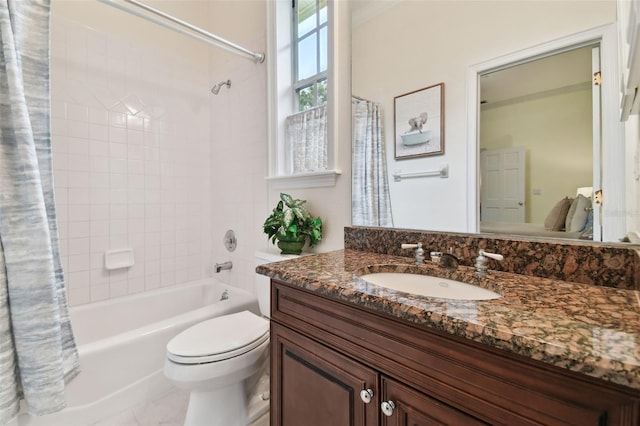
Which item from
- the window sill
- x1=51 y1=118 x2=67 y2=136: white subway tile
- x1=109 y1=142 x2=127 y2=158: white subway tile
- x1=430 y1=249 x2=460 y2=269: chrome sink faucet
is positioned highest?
x1=51 y1=118 x2=67 y2=136: white subway tile

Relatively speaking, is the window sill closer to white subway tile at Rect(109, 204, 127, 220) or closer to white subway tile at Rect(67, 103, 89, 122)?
white subway tile at Rect(109, 204, 127, 220)

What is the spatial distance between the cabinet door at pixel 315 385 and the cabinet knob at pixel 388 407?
25 millimetres

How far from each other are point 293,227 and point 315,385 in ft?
→ 2.65

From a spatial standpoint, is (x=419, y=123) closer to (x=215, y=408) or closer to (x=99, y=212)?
(x=215, y=408)

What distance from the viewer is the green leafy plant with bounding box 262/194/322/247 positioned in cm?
154

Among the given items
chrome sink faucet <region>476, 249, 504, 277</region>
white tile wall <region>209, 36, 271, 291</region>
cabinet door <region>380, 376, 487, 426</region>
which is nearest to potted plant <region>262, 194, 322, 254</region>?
white tile wall <region>209, 36, 271, 291</region>

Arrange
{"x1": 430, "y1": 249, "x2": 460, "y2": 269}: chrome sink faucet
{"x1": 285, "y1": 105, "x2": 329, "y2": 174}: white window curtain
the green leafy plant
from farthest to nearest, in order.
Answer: {"x1": 285, "y1": 105, "x2": 329, "y2": 174}: white window curtain
the green leafy plant
{"x1": 430, "y1": 249, "x2": 460, "y2": 269}: chrome sink faucet

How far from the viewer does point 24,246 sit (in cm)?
103

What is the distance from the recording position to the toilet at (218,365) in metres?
1.18

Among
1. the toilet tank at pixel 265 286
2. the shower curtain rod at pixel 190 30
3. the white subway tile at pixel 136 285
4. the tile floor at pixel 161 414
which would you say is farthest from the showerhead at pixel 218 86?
the tile floor at pixel 161 414

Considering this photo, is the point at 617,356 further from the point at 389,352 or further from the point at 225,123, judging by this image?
the point at 225,123

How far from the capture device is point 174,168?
226 cm

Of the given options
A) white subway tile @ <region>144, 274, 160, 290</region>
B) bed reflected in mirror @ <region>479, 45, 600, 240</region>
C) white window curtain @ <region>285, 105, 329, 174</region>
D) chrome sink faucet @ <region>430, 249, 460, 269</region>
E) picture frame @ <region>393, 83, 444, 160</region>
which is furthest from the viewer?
white subway tile @ <region>144, 274, 160, 290</region>

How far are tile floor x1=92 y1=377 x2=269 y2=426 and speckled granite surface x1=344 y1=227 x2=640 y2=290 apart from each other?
1.21 m
